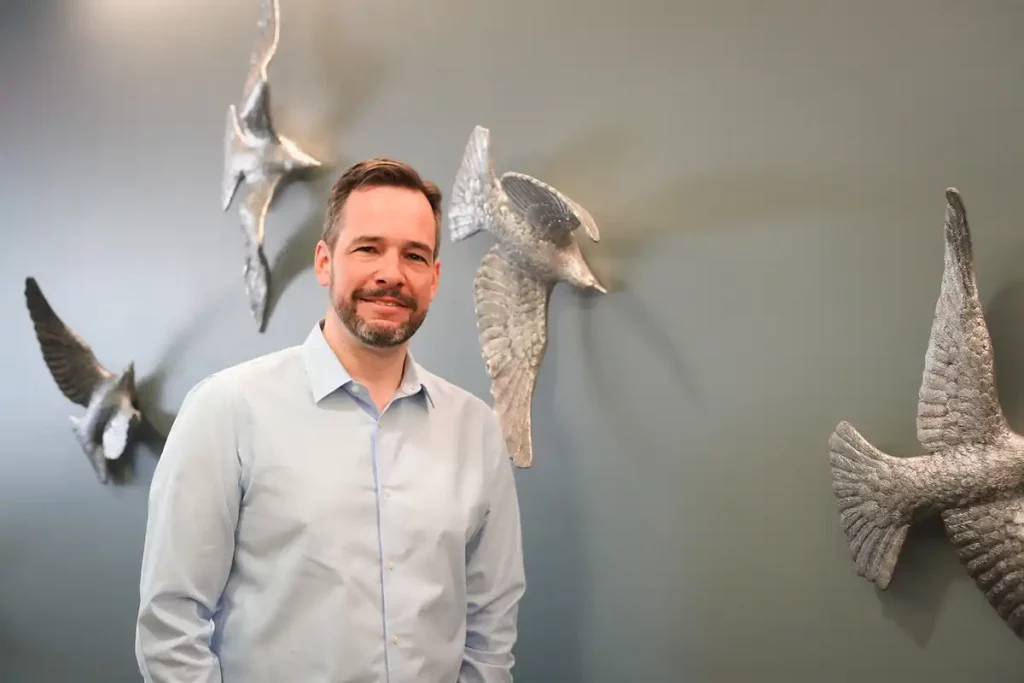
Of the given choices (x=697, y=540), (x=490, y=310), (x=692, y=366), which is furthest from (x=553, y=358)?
(x=697, y=540)

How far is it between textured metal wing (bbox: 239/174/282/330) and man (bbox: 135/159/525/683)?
2.16 feet

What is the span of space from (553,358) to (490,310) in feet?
0.41

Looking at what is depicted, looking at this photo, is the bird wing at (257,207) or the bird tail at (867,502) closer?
the bird tail at (867,502)

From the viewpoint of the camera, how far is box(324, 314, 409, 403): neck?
3.18ft

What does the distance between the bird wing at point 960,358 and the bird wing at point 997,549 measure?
8 cm

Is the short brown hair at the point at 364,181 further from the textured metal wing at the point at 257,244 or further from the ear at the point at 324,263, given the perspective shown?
the textured metal wing at the point at 257,244

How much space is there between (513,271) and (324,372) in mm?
408

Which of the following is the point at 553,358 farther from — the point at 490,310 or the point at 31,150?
the point at 31,150

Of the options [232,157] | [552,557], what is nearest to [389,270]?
[552,557]

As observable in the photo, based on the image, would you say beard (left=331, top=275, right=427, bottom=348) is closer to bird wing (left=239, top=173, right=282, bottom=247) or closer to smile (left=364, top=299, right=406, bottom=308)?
smile (left=364, top=299, right=406, bottom=308)

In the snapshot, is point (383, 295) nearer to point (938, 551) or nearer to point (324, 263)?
point (324, 263)

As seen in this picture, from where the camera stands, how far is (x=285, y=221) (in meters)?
1.63

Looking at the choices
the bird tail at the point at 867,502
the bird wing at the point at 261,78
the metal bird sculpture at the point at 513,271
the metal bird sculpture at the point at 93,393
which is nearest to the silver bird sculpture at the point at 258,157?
the bird wing at the point at 261,78

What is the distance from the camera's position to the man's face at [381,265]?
0.93 metres
